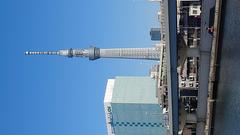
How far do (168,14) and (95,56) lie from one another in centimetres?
6943

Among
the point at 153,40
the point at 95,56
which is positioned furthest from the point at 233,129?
the point at 95,56

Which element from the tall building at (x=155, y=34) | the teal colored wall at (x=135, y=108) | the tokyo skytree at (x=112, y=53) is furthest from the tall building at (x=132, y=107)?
the tokyo skytree at (x=112, y=53)

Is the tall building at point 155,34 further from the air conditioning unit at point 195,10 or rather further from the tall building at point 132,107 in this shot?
the air conditioning unit at point 195,10

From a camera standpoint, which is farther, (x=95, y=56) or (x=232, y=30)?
(x=95, y=56)

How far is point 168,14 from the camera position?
25.5 m

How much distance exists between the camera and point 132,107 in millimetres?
71812

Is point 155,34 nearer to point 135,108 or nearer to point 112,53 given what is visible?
point 112,53

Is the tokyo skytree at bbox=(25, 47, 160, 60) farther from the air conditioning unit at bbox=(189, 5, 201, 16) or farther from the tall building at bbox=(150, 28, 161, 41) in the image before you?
the air conditioning unit at bbox=(189, 5, 201, 16)

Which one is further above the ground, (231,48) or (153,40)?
(231,48)

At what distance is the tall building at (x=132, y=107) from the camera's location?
235ft

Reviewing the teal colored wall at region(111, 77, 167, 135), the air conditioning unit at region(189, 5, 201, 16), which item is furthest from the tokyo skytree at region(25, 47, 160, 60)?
the air conditioning unit at region(189, 5, 201, 16)

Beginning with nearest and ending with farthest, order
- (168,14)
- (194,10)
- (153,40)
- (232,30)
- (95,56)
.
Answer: (232,30) < (168,14) < (194,10) < (153,40) < (95,56)

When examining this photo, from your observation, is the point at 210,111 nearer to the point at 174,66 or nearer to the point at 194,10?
the point at 174,66

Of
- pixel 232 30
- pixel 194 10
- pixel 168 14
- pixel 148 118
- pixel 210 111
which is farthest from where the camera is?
pixel 148 118
